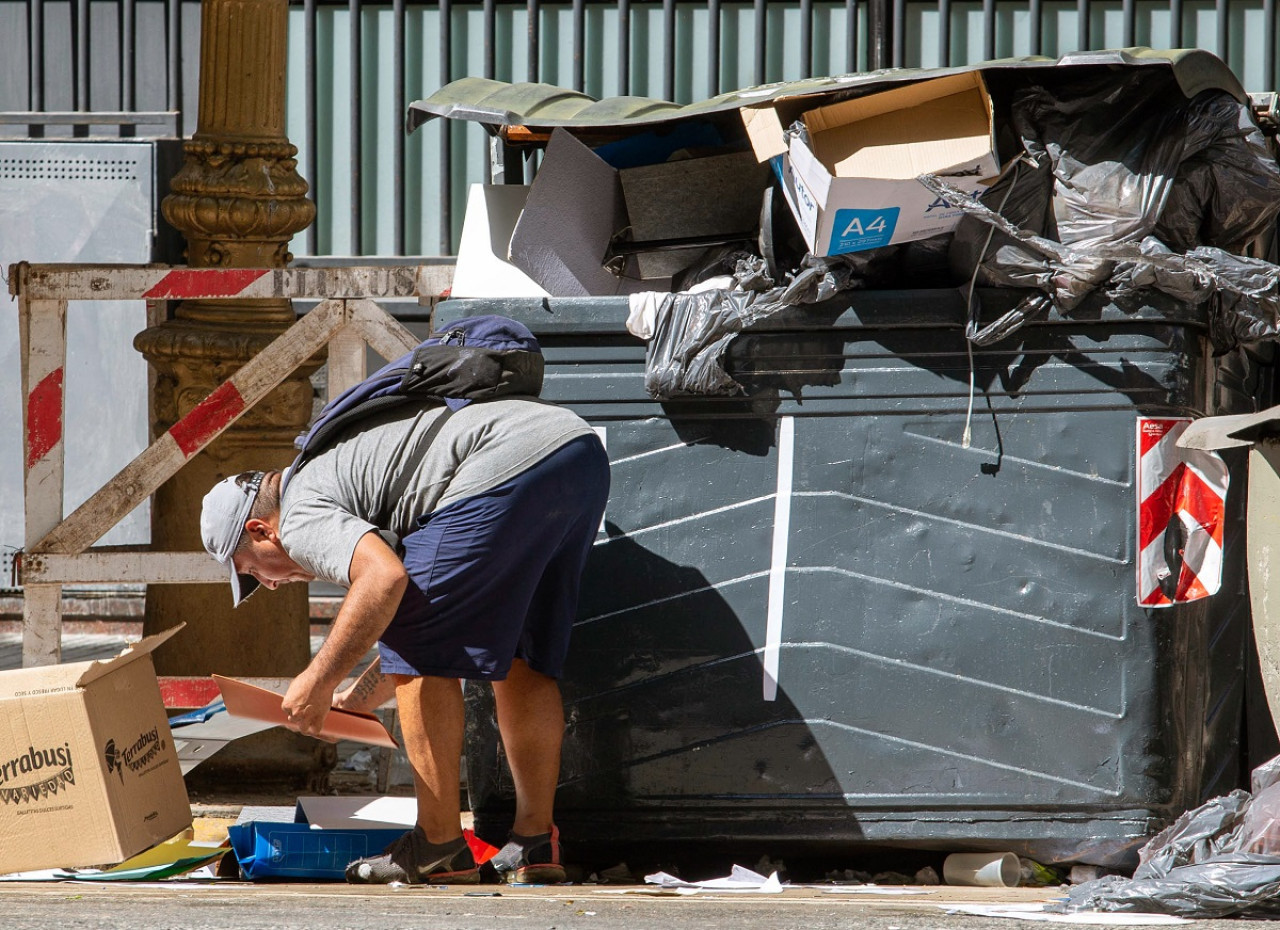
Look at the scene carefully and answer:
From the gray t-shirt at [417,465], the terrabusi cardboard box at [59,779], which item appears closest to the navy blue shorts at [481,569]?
the gray t-shirt at [417,465]

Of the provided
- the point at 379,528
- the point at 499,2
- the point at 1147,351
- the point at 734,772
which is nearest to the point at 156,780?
the point at 379,528

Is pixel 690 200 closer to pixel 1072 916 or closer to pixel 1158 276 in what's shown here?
pixel 1158 276

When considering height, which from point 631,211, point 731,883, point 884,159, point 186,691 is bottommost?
point 731,883

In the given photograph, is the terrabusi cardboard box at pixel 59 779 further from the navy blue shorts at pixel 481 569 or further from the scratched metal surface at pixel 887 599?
the scratched metal surface at pixel 887 599

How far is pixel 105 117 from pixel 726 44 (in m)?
2.85

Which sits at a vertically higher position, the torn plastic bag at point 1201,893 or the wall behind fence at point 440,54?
the wall behind fence at point 440,54

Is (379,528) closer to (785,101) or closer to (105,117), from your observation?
(785,101)

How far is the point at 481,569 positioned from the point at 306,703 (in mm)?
454

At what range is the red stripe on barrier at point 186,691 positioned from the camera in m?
4.30

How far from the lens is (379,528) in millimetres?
3262

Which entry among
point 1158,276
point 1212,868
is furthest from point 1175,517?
point 1212,868

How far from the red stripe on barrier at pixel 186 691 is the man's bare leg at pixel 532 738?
51.2 inches

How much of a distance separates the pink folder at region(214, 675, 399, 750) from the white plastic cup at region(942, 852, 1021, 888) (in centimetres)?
134

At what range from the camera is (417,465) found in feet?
10.6
